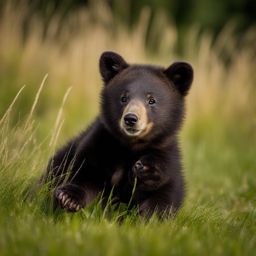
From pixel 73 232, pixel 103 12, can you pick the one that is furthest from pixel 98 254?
pixel 103 12

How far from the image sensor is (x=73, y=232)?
15.8ft

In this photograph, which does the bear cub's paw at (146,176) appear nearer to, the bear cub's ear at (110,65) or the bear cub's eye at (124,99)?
the bear cub's eye at (124,99)

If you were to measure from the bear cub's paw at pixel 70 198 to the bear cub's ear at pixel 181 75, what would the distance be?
64.3 inches

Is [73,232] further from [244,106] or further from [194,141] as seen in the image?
[244,106]

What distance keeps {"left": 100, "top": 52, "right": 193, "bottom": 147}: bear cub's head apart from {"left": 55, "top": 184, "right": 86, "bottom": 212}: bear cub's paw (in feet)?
2.56

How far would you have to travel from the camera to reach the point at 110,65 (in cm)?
692

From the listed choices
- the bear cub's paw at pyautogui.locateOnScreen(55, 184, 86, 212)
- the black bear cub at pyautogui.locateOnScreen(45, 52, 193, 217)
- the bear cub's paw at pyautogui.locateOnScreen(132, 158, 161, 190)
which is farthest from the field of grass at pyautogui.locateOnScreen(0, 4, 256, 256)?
the bear cub's paw at pyautogui.locateOnScreen(132, 158, 161, 190)

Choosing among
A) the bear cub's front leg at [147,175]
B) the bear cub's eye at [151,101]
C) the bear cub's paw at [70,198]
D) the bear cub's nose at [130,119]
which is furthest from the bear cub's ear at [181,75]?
the bear cub's paw at [70,198]

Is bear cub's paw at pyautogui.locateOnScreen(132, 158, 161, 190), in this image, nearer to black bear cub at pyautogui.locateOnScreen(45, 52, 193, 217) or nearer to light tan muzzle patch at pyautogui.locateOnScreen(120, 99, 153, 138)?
black bear cub at pyautogui.locateOnScreen(45, 52, 193, 217)

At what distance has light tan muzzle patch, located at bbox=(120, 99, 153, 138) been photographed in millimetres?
6305

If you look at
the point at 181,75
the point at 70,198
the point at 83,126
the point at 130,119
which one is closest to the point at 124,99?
the point at 130,119

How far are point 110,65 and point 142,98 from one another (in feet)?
1.85

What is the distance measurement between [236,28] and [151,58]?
7643mm

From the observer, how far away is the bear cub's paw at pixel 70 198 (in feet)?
18.9
